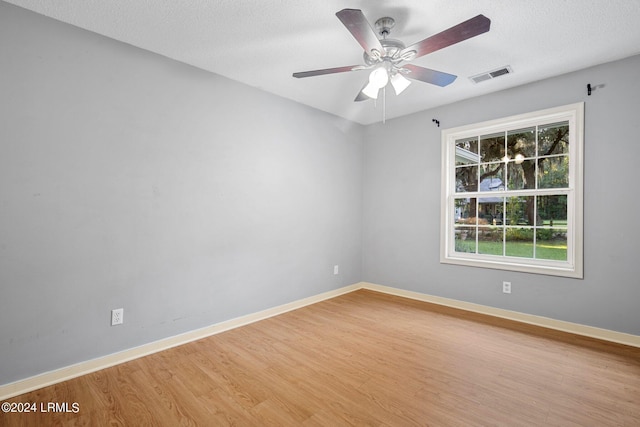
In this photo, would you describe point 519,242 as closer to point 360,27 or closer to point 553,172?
point 553,172

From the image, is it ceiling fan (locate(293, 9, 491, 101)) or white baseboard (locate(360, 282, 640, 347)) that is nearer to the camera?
ceiling fan (locate(293, 9, 491, 101))

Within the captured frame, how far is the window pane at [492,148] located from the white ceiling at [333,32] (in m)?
0.66

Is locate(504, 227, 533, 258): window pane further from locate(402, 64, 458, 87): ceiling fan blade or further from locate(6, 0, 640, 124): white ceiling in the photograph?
locate(402, 64, 458, 87): ceiling fan blade

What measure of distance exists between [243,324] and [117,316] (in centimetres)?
119

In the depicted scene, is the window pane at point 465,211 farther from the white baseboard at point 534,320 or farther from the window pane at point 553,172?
the white baseboard at point 534,320

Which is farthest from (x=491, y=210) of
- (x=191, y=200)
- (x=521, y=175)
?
(x=191, y=200)

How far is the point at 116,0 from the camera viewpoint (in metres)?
1.96

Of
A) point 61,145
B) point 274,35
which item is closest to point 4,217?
point 61,145

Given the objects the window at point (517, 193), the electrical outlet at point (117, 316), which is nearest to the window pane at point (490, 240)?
the window at point (517, 193)

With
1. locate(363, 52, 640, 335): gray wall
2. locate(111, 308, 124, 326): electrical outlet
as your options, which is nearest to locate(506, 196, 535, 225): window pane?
locate(363, 52, 640, 335): gray wall

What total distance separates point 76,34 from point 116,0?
54 centimetres

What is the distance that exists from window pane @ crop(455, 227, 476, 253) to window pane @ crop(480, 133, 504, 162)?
2.93 ft

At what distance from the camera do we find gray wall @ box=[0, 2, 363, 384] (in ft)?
6.55

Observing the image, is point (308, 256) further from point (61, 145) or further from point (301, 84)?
point (61, 145)
